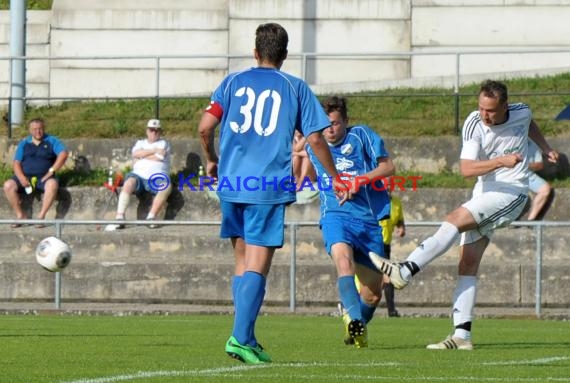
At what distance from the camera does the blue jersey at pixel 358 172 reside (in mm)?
11617

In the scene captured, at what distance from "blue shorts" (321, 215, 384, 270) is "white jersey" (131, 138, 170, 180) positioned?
10.5 m

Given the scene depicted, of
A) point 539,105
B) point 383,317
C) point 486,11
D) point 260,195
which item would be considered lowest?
point 383,317

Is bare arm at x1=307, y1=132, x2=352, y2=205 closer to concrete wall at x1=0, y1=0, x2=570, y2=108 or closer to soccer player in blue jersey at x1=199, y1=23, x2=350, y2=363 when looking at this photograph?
soccer player in blue jersey at x1=199, y1=23, x2=350, y2=363

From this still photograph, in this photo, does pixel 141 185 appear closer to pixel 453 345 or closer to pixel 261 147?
pixel 453 345

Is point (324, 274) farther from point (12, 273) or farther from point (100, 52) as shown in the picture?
point (100, 52)

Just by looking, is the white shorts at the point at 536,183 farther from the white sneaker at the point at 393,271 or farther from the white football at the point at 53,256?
the white sneaker at the point at 393,271

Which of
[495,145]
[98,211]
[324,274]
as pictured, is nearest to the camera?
[495,145]

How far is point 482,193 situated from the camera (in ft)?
35.2

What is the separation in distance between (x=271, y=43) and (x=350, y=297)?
9.15 ft

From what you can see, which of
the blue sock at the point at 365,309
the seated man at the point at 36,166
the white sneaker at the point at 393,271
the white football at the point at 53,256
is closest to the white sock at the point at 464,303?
the white sneaker at the point at 393,271

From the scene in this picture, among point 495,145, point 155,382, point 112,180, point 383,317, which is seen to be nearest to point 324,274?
point 383,317

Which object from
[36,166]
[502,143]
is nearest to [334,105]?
[502,143]

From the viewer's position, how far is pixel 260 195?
28.6ft

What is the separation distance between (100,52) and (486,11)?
7.40 metres
